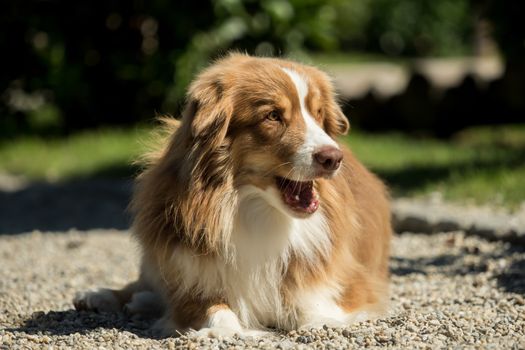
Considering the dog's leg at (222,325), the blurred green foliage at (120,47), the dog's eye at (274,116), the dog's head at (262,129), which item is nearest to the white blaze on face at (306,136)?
the dog's head at (262,129)

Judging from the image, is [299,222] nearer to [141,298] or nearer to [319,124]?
[319,124]

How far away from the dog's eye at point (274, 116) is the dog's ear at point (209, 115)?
198 mm

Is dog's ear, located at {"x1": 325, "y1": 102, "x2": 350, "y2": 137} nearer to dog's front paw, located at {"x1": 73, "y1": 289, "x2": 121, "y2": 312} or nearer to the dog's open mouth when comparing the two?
the dog's open mouth

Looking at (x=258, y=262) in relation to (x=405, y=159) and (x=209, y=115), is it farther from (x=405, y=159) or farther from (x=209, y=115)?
(x=405, y=159)

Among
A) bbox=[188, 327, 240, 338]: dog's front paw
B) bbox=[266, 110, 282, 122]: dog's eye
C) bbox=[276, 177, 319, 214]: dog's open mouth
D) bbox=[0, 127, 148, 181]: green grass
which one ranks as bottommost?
bbox=[188, 327, 240, 338]: dog's front paw

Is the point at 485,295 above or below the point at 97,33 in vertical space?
below

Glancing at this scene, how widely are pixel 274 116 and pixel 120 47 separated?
346 inches

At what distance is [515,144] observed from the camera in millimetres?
12820

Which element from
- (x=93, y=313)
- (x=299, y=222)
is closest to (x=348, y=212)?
(x=299, y=222)

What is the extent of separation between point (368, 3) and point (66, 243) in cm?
2166

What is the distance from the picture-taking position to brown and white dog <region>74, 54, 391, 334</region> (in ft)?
15.2

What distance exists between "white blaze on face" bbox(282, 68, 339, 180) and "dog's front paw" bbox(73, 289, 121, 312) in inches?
66.6

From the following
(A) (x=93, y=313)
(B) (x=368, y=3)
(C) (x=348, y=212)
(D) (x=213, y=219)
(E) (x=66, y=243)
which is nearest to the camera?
(D) (x=213, y=219)

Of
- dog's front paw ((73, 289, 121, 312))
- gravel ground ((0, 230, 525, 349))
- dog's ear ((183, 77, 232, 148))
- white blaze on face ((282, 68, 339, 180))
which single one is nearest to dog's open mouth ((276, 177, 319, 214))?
white blaze on face ((282, 68, 339, 180))
